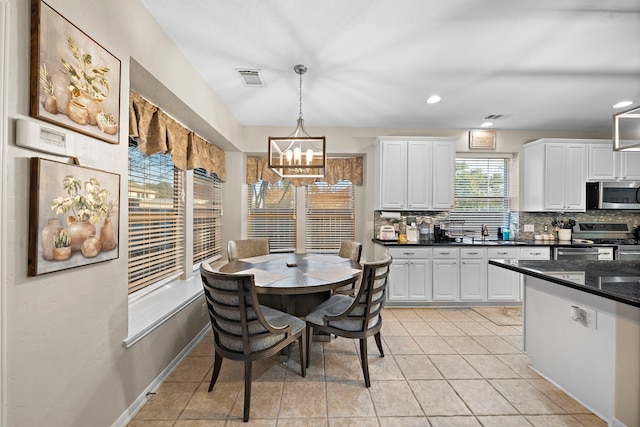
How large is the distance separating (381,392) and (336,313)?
0.64 metres

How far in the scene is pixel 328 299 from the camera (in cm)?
263

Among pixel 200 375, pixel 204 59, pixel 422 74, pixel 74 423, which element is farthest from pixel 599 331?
pixel 204 59

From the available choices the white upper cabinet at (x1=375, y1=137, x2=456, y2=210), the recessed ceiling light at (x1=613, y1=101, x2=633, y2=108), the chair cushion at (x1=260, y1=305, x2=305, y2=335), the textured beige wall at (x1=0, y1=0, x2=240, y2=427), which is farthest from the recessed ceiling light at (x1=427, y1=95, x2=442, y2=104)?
the chair cushion at (x1=260, y1=305, x2=305, y2=335)

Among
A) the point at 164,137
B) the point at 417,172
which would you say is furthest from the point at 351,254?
the point at 164,137

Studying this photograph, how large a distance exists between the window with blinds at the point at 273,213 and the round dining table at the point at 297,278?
1.42 meters

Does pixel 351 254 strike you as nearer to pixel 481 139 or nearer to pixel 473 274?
pixel 473 274

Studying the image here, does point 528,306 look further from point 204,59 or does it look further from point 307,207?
point 204,59

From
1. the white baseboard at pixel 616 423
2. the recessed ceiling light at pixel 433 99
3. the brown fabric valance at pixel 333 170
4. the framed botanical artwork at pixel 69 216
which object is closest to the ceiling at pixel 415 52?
the recessed ceiling light at pixel 433 99

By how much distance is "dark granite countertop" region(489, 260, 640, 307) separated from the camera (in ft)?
4.90

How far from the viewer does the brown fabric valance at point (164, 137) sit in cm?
209

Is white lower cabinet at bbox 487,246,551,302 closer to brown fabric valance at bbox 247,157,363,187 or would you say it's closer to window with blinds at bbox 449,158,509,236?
window with blinds at bbox 449,158,509,236

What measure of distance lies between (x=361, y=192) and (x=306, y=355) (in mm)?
2834

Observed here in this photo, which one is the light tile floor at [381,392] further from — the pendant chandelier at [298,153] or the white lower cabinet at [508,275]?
the pendant chandelier at [298,153]

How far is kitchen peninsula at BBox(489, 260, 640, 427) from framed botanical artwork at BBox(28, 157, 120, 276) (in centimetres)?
273
